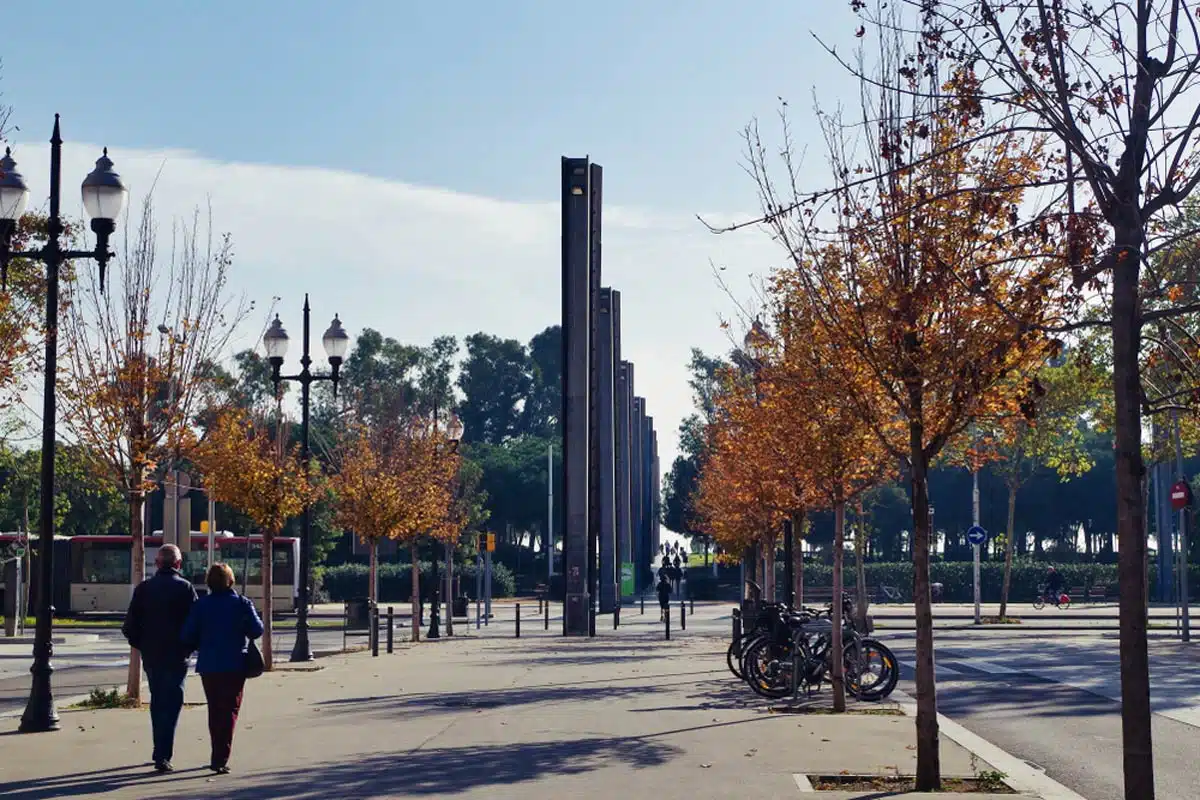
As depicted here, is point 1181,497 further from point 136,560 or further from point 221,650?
point 221,650

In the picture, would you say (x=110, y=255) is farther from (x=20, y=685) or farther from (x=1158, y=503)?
(x=1158, y=503)

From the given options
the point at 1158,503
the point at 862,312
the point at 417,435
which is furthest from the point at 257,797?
the point at 1158,503

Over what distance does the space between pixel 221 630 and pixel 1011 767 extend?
6.53 m

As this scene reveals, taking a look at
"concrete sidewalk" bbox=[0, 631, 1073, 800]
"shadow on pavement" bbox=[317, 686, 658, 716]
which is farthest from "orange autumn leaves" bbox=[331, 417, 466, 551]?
"shadow on pavement" bbox=[317, 686, 658, 716]

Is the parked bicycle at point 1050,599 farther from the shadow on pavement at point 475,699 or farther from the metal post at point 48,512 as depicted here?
the metal post at point 48,512

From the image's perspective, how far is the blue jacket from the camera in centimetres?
1219

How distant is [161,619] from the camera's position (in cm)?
1273

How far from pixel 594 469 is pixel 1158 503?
28.9 metres

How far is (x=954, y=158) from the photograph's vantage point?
43.1ft

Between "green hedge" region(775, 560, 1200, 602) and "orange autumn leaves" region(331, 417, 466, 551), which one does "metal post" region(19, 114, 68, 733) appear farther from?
"green hedge" region(775, 560, 1200, 602)

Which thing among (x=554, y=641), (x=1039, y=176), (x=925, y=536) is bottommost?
(x=554, y=641)

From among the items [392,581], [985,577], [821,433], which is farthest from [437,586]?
[985,577]

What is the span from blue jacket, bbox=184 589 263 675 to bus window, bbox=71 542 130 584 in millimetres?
43086

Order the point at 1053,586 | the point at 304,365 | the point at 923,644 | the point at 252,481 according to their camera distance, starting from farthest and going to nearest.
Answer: the point at 1053,586, the point at 304,365, the point at 252,481, the point at 923,644
